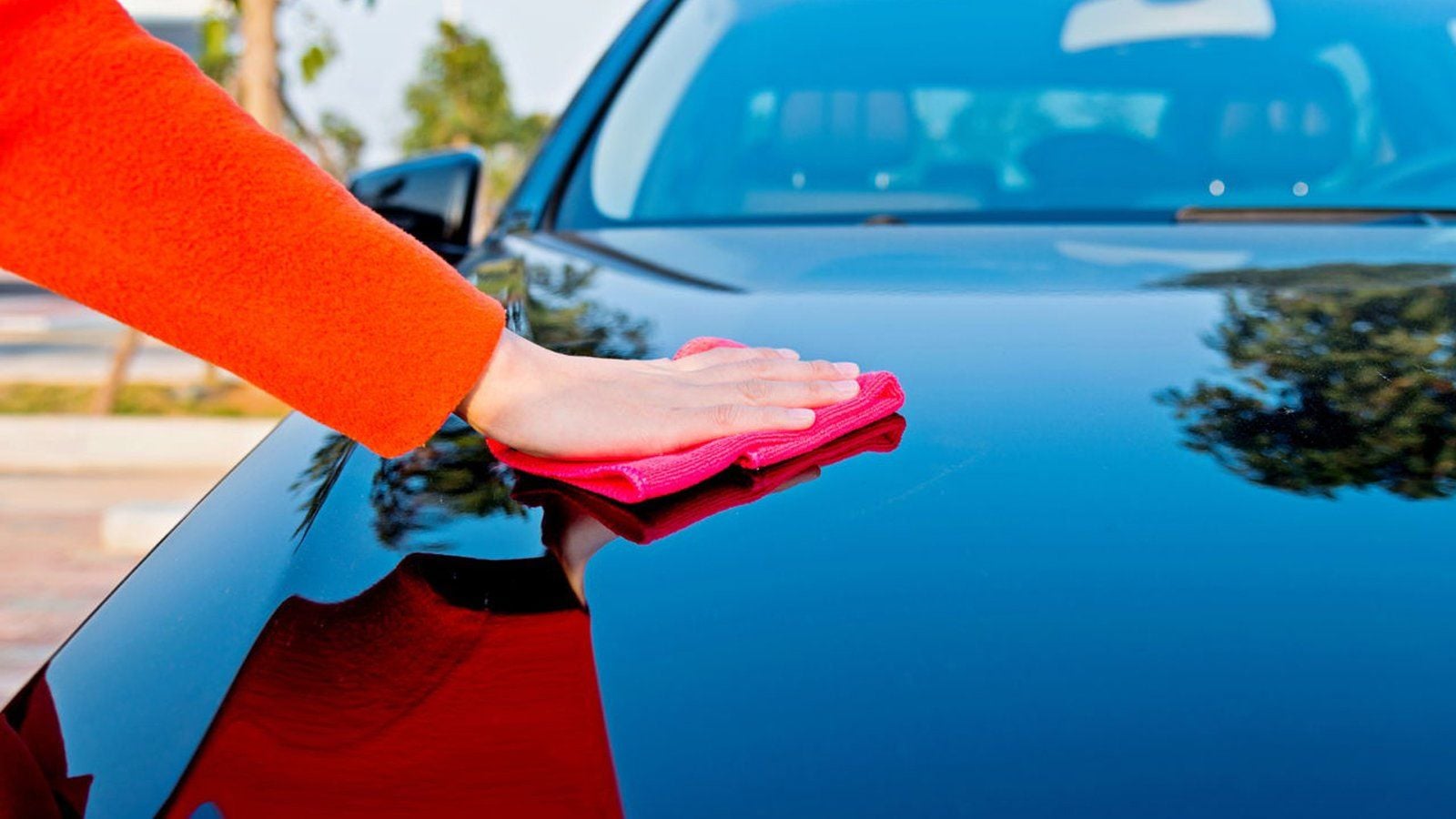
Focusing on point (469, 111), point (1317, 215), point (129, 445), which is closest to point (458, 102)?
point (469, 111)

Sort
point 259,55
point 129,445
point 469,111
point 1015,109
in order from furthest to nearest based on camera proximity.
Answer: point 469,111, point 259,55, point 129,445, point 1015,109

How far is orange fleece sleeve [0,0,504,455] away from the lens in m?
0.91

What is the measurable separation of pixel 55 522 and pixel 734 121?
3.24 meters

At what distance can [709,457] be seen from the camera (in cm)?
108

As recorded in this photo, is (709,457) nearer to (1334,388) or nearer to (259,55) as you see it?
(1334,388)

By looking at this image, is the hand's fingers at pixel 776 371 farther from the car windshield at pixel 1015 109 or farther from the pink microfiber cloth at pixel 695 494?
the car windshield at pixel 1015 109

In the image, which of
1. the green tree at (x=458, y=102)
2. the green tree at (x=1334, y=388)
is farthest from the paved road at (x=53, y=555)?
the green tree at (x=458, y=102)

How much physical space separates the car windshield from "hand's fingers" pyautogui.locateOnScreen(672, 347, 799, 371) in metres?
0.76

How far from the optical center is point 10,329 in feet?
36.1

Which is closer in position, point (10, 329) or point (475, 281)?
point (475, 281)

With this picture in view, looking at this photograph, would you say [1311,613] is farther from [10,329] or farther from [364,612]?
[10,329]

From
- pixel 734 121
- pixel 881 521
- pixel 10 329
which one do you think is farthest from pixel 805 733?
pixel 10 329

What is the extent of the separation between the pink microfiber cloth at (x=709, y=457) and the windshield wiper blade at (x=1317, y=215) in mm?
843

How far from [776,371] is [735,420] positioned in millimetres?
92
